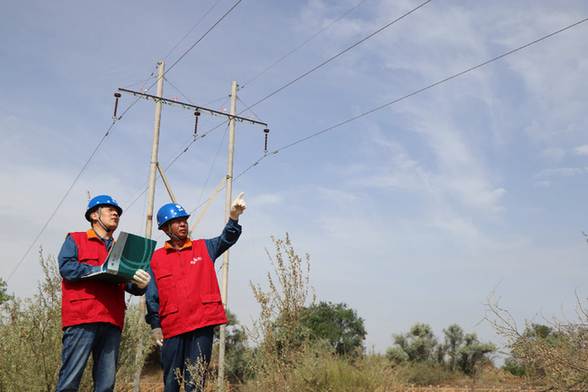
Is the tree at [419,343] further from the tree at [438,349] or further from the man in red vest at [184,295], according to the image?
the man in red vest at [184,295]

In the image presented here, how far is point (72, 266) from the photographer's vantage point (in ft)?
12.9

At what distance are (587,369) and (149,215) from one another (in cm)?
965

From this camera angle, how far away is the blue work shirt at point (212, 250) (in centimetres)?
452

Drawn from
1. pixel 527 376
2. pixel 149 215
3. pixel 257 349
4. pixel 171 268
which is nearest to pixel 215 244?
pixel 171 268

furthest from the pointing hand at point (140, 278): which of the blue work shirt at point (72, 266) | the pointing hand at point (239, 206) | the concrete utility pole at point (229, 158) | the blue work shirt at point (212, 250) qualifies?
the concrete utility pole at point (229, 158)

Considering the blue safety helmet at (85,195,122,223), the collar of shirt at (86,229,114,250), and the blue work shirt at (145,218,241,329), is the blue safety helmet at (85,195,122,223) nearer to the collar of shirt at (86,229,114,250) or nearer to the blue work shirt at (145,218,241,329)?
the collar of shirt at (86,229,114,250)

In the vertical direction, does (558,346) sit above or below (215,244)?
below

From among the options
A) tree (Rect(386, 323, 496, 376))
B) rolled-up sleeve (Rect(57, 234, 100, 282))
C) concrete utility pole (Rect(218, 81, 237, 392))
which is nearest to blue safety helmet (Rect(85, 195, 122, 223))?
rolled-up sleeve (Rect(57, 234, 100, 282))

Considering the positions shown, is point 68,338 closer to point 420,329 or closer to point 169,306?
point 169,306

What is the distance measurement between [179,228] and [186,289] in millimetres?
538

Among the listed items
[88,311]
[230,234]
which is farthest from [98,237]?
[230,234]

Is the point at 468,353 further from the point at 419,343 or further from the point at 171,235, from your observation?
the point at 171,235

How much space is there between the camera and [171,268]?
14.9 ft

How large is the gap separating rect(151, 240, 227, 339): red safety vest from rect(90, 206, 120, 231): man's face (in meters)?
0.50
